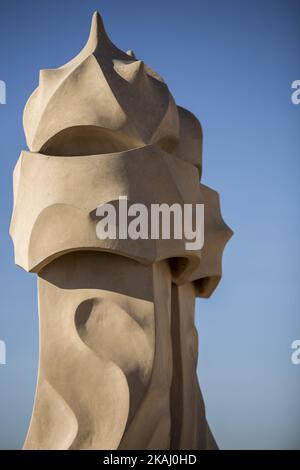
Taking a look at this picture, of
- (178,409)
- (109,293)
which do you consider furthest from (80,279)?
(178,409)

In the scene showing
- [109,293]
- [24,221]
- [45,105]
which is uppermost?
[45,105]

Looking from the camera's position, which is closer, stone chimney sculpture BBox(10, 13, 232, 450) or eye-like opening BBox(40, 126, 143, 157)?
stone chimney sculpture BBox(10, 13, 232, 450)

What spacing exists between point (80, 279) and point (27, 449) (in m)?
2.45

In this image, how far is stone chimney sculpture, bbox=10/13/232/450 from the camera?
11.6 metres

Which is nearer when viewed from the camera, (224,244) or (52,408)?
(52,408)

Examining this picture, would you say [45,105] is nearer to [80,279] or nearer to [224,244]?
[80,279]

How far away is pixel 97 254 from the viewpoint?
39.7 feet

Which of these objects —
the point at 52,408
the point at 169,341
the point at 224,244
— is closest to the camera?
the point at 52,408

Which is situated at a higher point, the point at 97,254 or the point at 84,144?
the point at 84,144

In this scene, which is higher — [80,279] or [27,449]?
[80,279]

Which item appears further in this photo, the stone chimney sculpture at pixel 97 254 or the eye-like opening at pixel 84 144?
the eye-like opening at pixel 84 144

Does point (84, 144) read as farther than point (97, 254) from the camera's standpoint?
Yes

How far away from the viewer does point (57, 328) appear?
11961 millimetres

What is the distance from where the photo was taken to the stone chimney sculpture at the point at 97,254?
11.6 m
